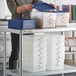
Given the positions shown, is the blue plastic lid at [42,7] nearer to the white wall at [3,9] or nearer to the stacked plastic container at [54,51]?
the stacked plastic container at [54,51]

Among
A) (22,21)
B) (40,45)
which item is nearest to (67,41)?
(40,45)

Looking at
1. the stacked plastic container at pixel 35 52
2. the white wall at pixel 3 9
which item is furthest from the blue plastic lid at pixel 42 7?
the white wall at pixel 3 9

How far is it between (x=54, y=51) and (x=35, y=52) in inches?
10.2

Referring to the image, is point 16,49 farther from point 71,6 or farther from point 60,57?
point 71,6

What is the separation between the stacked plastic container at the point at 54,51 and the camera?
8.85ft

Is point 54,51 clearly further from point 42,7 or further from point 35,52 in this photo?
point 42,7

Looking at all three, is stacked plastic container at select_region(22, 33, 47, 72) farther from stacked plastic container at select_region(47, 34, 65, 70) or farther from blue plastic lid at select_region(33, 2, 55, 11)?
blue plastic lid at select_region(33, 2, 55, 11)

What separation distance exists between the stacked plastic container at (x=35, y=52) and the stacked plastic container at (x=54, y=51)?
0.08 m

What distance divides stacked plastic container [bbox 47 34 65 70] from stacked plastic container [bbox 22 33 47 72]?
82mm

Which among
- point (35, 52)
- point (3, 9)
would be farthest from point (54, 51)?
point (3, 9)

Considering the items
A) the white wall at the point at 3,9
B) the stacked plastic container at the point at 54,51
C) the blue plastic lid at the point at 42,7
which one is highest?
the white wall at the point at 3,9

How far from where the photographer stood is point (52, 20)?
2.49m

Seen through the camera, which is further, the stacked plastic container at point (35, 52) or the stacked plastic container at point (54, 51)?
the stacked plastic container at point (54, 51)

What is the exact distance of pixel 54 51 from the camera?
271 cm
